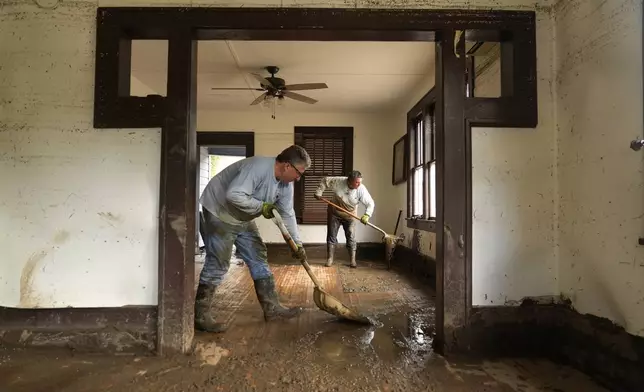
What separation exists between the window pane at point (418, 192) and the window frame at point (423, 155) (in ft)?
0.14

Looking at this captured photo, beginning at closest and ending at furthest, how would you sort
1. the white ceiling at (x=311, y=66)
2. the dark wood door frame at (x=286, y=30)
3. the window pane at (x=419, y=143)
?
the dark wood door frame at (x=286, y=30) → the white ceiling at (x=311, y=66) → the window pane at (x=419, y=143)

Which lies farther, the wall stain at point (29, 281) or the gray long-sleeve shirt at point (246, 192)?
the gray long-sleeve shirt at point (246, 192)

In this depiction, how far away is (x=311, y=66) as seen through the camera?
454cm

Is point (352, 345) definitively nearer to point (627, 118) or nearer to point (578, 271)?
point (578, 271)

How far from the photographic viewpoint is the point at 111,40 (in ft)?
7.22

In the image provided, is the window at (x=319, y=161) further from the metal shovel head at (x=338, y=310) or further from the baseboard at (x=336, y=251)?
the metal shovel head at (x=338, y=310)

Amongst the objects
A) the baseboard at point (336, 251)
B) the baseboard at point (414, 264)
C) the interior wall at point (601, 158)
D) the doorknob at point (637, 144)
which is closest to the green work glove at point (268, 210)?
the interior wall at point (601, 158)

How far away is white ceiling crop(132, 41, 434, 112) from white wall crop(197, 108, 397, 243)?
0.76 meters

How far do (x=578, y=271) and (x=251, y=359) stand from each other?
1.79 m

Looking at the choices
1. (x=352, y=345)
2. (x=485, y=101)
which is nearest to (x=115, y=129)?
(x=352, y=345)

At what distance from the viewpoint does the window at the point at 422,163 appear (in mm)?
4641

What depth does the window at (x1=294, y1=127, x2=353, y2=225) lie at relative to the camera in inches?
266

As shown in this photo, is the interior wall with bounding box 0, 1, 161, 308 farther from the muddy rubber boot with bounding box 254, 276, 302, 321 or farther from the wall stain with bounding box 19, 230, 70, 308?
the muddy rubber boot with bounding box 254, 276, 302, 321

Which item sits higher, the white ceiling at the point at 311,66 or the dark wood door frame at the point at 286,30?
the white ceiling at the point at 311,66
